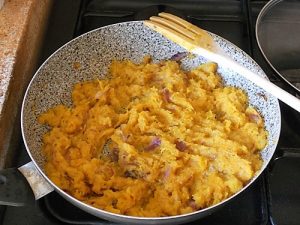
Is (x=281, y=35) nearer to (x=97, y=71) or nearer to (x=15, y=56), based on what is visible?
(x=97, y=71)

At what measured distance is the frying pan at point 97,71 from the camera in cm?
84

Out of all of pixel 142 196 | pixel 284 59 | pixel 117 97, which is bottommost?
pixel 142 196

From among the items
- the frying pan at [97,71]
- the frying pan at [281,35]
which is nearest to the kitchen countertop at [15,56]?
the frying pan at [97,71]

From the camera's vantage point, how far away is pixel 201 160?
2.68 feet

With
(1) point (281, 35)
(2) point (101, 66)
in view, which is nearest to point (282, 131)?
(1) point (281, 35)

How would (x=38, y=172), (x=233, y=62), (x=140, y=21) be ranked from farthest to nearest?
(x=140, y=21), (x=233, y=62), (x=38, y=172)

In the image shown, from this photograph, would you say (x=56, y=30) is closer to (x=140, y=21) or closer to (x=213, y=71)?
(x=140, y=21)

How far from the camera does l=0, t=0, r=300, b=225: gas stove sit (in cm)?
80

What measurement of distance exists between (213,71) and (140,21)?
0.63ft

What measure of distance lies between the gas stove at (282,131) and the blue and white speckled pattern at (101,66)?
0.19 ft

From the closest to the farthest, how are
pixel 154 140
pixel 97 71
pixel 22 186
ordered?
pixel 22 186
pixel 154 140
pixel 97 71

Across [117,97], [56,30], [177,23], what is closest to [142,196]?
[117,97]

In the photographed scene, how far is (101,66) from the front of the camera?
1.02 meters

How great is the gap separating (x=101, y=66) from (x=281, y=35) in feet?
1.35
